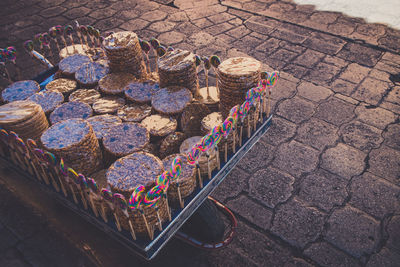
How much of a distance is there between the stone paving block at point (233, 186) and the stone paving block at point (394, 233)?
1374 millimetres

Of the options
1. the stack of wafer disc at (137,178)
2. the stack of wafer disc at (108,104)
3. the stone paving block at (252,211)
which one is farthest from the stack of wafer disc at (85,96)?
the stone paving block at (252,211)

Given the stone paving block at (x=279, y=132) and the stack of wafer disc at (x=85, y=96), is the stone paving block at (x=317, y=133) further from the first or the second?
the stack of wafer disc at (x=85, y=96)

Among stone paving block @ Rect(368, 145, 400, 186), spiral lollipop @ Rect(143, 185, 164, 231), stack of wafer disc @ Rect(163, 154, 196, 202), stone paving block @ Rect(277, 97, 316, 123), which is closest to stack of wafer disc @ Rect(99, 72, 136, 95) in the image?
stack of wafer disc @ Rect(163, 154, 196, 202)

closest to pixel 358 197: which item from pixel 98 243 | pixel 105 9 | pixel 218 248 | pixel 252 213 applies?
pixel 252 213

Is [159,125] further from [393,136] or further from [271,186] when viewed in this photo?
[393,136]

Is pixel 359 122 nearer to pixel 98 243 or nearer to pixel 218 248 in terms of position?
pixel 218 248

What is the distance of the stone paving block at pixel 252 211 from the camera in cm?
308

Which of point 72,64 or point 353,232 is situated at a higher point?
point 72,64

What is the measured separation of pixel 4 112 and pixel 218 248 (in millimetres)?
2008

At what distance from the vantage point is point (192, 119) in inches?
97.8

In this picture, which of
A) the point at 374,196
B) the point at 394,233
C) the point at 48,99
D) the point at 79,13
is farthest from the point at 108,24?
the point at 394,233

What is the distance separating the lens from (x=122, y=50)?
2789 mm

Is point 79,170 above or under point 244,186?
above

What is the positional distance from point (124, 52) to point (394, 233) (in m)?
Result: 2.96
